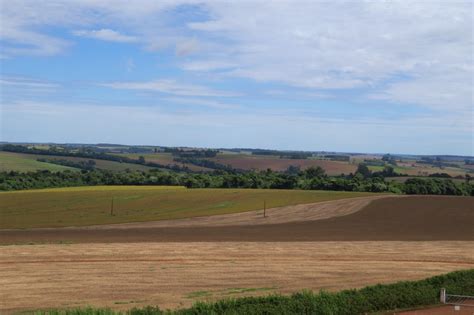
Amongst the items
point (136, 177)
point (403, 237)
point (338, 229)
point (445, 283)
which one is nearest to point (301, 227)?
point (338, 229)

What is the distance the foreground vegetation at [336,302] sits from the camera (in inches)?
631

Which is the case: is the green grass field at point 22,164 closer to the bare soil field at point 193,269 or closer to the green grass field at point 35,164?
the green grass field at point 35,164

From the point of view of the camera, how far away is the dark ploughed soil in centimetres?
4481

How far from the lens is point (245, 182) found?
9288 centimetres

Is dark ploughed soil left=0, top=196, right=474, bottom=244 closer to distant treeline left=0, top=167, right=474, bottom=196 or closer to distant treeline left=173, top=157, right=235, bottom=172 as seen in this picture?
distant treeline left=0, top=167, right=474, bottom=196

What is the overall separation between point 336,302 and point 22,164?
385ft

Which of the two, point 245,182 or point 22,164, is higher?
point 22,164

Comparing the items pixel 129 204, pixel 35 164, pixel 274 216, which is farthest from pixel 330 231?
pixel 35 164

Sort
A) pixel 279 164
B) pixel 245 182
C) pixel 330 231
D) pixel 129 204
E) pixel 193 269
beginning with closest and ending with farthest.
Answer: pixel 193 269, pixel 330 231, pixel 129 204, pixel 245 182, pixel 279 164

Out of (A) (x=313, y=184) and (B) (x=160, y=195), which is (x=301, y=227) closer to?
(B) (x=160, y=195)

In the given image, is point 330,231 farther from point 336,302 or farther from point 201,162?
point 201,162

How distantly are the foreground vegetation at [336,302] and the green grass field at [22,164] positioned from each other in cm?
10051

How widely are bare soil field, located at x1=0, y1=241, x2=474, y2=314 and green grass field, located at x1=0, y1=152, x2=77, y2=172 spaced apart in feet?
267

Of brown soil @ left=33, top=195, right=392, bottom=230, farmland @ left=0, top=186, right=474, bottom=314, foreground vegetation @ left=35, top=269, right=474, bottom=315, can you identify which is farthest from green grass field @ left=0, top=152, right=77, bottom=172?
foreground vegetation @ left=35, top=269, right=474, bottom=315
